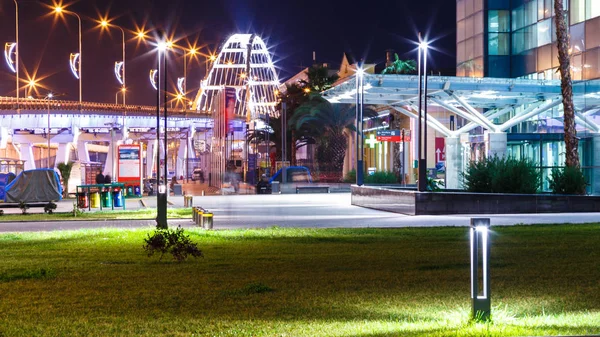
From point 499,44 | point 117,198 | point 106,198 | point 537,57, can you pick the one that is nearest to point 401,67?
point 499,44

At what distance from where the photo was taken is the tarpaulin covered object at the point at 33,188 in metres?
35.7

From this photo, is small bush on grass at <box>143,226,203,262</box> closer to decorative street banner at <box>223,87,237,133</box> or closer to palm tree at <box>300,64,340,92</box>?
decorative street banner at <box>223,87,237,133</box>

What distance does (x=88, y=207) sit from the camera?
36719 mm

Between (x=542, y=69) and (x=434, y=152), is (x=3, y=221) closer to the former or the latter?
(x=542, y=69)

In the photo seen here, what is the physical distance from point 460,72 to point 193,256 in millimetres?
51422

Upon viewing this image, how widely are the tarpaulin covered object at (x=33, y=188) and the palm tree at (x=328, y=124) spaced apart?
37.2 meters

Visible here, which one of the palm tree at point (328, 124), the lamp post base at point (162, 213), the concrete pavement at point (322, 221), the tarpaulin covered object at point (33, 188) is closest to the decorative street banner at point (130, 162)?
the tarpaulin covered object at point (33, 188)

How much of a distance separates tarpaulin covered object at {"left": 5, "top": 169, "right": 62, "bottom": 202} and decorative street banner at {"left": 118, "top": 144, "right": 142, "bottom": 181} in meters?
17.3

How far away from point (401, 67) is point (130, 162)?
1439 inches

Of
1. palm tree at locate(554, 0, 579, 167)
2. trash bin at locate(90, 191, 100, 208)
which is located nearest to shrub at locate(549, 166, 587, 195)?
palm tree at locate(554, 0, 579, 167)

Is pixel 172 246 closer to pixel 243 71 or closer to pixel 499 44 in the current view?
pixel 499 44

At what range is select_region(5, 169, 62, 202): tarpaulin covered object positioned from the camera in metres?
35.7

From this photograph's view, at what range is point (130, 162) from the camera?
177ft

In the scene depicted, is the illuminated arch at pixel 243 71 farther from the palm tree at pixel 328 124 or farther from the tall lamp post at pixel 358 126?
the tall lamp post at pixel 358 126
